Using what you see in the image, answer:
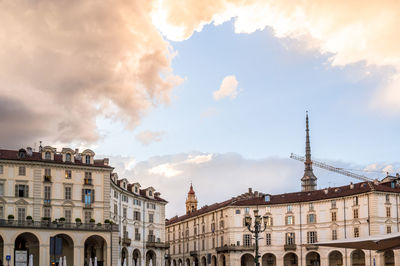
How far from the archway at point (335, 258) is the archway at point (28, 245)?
52.6 m

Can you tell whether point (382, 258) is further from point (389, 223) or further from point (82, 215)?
point (82, 215)

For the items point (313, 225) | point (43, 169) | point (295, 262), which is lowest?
point (295, 262)

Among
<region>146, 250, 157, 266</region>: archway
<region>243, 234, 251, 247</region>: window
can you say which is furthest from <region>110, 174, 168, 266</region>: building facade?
<region>243, 234, 251, 247</region>: window

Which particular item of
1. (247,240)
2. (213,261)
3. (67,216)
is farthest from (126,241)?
(213,261)

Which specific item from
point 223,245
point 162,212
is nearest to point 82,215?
point 162,212

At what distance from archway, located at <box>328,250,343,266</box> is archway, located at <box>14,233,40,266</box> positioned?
52649 mm

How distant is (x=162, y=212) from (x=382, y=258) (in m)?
39.4

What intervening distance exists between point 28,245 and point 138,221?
2581 cm

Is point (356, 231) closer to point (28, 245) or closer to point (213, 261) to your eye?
point (213, 261)

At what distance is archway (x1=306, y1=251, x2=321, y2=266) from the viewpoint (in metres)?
109

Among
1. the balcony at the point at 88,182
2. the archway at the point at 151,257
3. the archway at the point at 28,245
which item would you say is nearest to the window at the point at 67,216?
the balcony at the point at 88,182

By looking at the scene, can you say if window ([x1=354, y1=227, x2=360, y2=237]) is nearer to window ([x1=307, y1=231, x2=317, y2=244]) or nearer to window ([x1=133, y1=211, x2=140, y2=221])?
window ([x1=307, y1=231, x2=317, y2=244])

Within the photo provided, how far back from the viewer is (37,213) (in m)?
80.2

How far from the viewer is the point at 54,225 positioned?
78.8m
